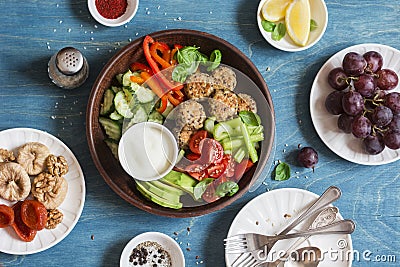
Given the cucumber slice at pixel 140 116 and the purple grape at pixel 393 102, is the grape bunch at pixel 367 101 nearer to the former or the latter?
the purple grape at pixel 393 102

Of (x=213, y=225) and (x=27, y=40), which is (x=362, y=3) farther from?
(x=27, y=40)

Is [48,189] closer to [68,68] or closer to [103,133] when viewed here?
[103,133]

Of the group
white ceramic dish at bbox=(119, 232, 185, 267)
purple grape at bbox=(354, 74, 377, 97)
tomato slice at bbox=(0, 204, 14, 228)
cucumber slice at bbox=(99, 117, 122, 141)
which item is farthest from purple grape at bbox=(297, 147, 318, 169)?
tomato slice at bbox=(0, 204, 14, 228)

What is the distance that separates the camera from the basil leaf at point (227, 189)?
1.92 meters

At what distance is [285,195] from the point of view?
2.02 metres

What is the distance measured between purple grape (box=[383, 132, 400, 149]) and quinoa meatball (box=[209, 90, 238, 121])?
1.59 feet

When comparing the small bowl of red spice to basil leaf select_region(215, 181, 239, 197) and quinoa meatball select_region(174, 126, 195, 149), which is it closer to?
quinoa meatball select_region(174, 126, 195, 149)

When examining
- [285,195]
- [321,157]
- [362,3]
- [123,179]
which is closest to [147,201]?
[123,179]

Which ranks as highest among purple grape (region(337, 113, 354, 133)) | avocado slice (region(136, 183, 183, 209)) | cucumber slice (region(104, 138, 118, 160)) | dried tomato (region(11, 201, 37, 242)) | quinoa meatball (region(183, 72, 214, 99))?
quinoa meatball (region(183, 72, 214, 99))

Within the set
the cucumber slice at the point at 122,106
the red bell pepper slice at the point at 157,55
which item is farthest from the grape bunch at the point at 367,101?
the cucumber slice at the point at 122,106

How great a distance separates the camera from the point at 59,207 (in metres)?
1.97

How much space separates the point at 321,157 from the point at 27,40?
1.05 m

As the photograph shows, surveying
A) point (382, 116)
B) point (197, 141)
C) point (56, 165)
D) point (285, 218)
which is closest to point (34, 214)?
point (56, 165)

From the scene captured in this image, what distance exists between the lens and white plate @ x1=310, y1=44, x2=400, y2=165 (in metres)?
2.04
